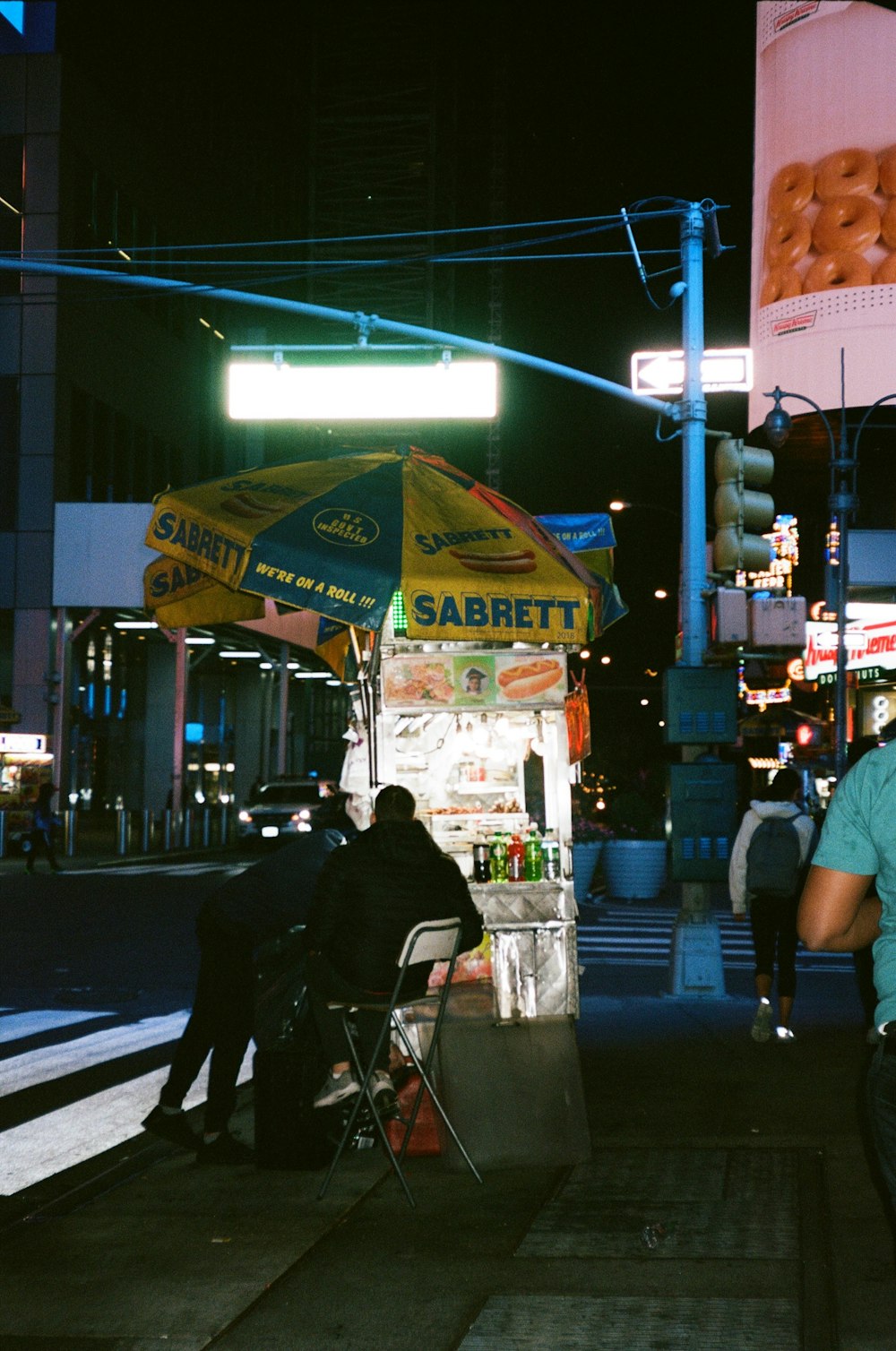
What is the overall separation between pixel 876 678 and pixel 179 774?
55.5 ft

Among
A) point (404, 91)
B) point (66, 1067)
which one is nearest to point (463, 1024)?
point (66, 1067)

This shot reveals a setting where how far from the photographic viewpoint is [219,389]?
49.4 meters

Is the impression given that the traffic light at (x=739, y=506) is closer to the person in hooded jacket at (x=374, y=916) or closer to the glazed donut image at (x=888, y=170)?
the person in hooded jacket at (x=374, y=916)

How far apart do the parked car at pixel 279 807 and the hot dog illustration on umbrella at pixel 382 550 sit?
24.9 metres

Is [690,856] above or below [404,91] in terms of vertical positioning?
below

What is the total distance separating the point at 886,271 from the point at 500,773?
29.5m

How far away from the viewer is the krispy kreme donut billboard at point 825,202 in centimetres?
3553

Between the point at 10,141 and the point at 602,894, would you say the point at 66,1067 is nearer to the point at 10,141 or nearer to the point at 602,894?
the point at 602,894

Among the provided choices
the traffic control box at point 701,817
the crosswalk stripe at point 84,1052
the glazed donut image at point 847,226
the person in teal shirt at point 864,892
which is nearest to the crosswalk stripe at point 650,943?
the traffic control box at point 701,817

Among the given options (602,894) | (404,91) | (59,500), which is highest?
(404,91)

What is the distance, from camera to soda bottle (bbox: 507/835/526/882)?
828 cm

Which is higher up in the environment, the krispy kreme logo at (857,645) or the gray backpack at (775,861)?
the krispy kreme logo at (857,645)

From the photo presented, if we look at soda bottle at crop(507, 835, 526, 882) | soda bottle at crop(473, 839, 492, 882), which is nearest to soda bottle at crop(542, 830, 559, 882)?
soda bottle at crop(507, 835, 526, 882)

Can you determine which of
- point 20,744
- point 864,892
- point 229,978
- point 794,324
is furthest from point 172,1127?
point 794,324
